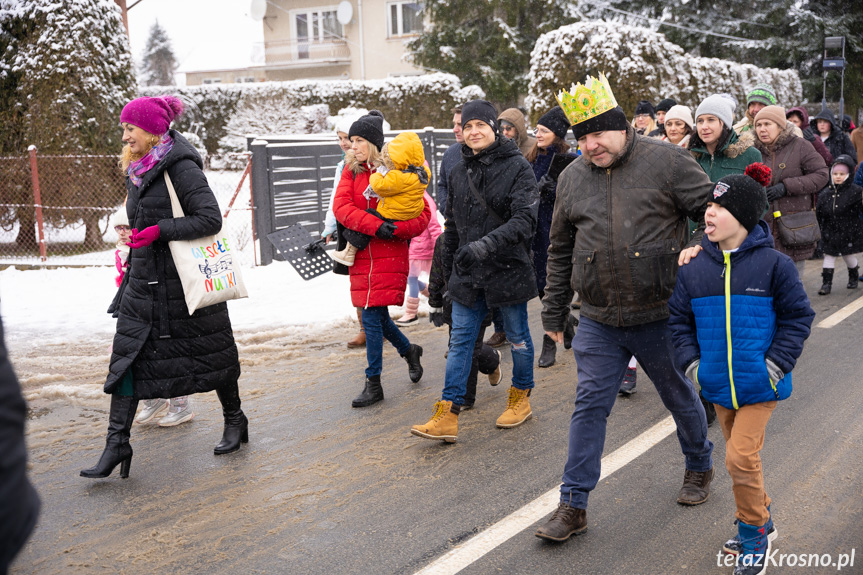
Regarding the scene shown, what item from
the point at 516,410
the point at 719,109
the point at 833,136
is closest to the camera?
the point at 516,410

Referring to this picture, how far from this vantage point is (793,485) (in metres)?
4.28

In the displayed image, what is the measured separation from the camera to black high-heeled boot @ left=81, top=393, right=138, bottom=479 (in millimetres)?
4582

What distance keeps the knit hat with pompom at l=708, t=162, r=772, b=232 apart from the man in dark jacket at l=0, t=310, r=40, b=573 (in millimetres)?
2812

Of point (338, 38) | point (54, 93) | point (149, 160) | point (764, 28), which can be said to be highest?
point (338, 38)

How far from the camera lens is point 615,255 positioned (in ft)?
12.5

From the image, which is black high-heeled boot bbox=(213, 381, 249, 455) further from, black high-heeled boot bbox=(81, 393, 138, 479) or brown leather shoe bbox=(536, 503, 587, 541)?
brown leather shoe bbox=(536, 503, 587, 541)

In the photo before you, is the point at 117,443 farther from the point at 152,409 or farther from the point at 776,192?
the point at 776,192

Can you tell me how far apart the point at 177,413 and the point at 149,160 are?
1.92 m

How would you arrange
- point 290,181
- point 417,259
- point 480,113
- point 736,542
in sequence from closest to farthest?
point 736,542
point 480,113
point 417,259
point 290,181

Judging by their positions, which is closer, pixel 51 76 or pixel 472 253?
pixel 472 253

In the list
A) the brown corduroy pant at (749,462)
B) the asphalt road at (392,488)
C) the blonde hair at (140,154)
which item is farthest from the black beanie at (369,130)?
the brown corduroy pant at (749,462)

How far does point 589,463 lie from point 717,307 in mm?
944

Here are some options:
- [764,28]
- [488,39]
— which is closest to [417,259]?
[488,39]

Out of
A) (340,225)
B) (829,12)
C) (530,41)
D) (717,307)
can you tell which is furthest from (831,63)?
(717,307)
